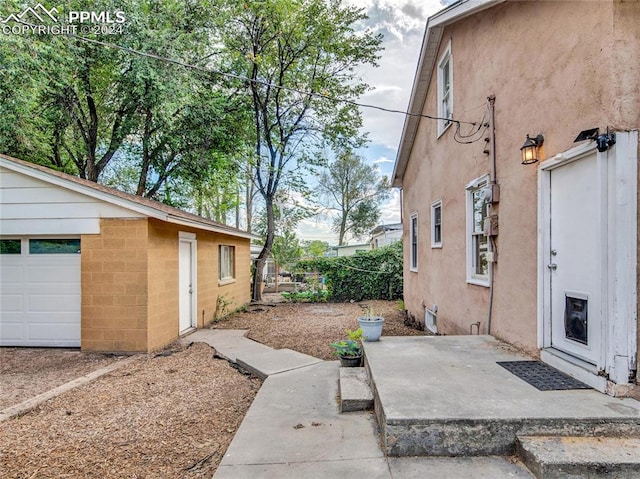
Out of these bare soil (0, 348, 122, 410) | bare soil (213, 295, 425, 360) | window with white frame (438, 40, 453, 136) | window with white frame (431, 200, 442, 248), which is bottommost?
bare soil (213, 295, 425, 360)

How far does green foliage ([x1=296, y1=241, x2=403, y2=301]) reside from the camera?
13.9 metres

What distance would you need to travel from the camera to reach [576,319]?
10.6 feet

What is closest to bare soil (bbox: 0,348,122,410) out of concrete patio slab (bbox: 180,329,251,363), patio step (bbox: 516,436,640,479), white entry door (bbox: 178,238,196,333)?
concrete patio slab (bbox: 180,329,251,363)

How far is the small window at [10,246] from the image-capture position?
21.8ft

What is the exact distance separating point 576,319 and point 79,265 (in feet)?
24.4

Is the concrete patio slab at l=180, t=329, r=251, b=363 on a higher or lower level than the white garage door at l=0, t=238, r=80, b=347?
lower

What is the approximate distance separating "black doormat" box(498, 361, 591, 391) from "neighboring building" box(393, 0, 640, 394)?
3.9 inches

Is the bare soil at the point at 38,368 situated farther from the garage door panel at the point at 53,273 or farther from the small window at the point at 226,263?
the small window at the point at 226,263

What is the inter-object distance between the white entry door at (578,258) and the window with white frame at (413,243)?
5677mm

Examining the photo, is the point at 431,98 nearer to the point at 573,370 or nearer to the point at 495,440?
the point at 573,370

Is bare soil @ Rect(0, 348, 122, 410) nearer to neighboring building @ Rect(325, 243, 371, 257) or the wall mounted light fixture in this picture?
the wall mounted light fixture

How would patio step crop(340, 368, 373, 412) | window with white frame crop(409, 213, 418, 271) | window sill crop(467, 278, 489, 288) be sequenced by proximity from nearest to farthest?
patio step crop(340, 368, 373, 412) → window sill crop(467, 278, 489, 288) → window with white frame crop(409, 213, 418, 271)

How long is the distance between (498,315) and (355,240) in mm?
26382

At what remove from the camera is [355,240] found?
101 feet
